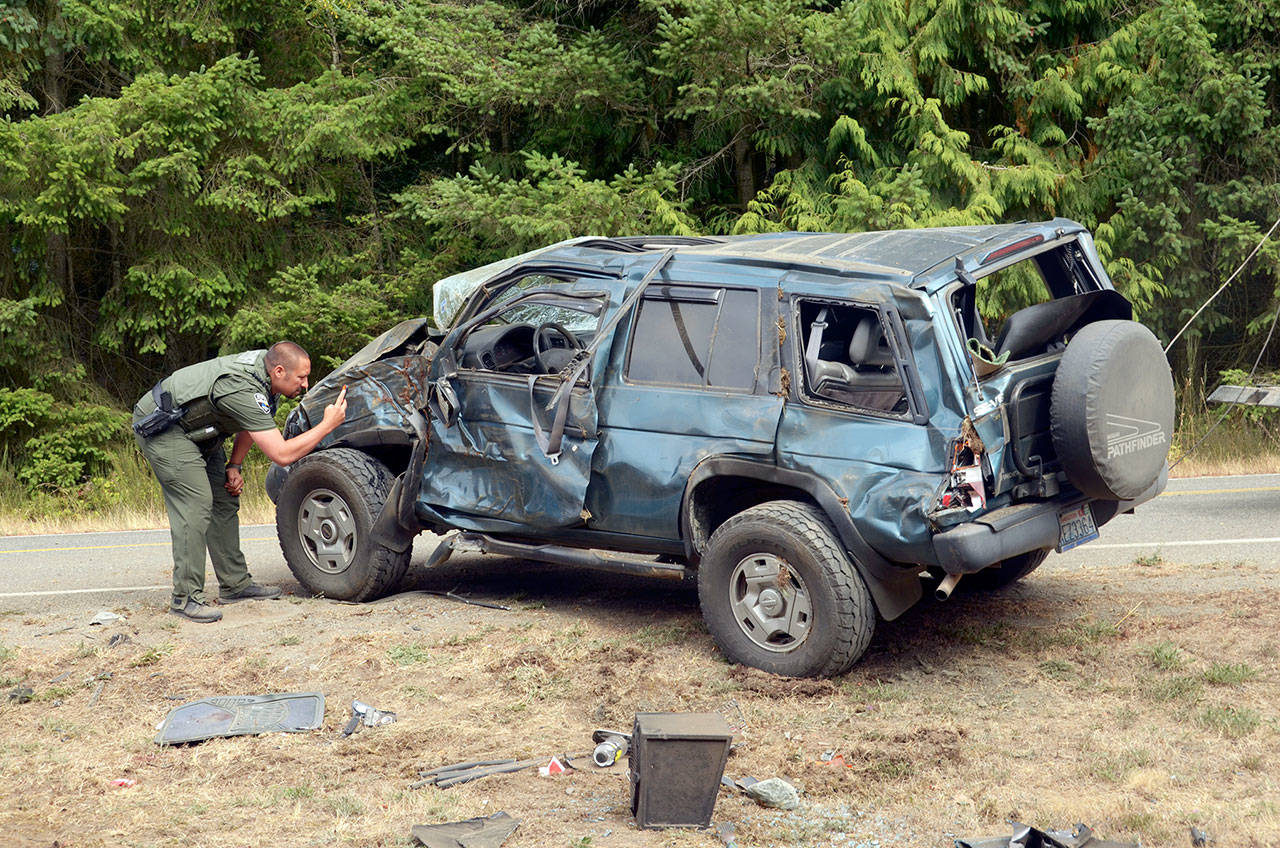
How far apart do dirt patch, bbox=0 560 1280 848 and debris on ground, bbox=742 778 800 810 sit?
5 centimetres

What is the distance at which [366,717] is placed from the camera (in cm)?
604

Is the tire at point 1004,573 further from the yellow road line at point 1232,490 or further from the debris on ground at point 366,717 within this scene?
the yellow road line at point 1232,490

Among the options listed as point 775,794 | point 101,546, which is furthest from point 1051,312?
point 101,546

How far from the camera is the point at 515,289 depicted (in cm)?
766

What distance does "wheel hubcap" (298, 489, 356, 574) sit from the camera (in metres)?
7.98

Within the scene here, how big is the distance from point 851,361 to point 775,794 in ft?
8.51

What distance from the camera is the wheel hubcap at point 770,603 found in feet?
20.6

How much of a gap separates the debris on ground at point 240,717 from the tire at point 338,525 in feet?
5.18

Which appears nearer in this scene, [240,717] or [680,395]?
[240,717]

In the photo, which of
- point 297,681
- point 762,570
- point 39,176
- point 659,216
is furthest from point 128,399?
point 762,570

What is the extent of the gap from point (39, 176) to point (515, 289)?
1118 centimetres

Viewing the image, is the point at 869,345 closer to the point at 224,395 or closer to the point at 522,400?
the point at 522,400

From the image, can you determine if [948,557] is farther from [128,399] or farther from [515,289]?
[128,399]

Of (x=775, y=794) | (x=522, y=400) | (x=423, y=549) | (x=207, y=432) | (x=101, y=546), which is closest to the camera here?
(x=775, y=794)
